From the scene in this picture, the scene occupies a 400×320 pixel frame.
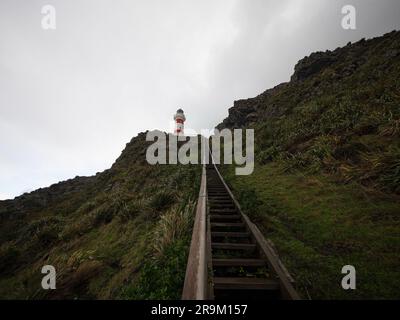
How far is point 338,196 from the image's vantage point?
5715 millimetres

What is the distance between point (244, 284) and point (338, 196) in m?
4.36

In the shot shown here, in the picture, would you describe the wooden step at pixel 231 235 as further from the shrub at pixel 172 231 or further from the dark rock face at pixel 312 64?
the dark rock face at pixel 312 64

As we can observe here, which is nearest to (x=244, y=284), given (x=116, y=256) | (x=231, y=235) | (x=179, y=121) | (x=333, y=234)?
(x=231, y=235)

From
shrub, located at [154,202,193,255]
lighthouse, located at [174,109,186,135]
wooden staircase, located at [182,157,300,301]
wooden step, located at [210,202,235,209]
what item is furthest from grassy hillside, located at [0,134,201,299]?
lighthouse, located at [174,109,186,135]

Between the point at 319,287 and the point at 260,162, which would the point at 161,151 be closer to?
the point at 260,162

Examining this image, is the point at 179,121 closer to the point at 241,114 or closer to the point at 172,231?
the point at 241,114

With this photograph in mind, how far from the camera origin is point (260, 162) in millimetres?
11977

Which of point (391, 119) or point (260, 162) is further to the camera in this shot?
point (260, 162)

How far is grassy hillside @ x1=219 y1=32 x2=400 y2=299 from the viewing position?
3.19 m

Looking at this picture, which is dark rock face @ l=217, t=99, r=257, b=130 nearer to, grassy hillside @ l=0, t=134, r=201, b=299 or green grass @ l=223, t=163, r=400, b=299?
grassy hillside @ l=0, t=134, r=201, b=299
